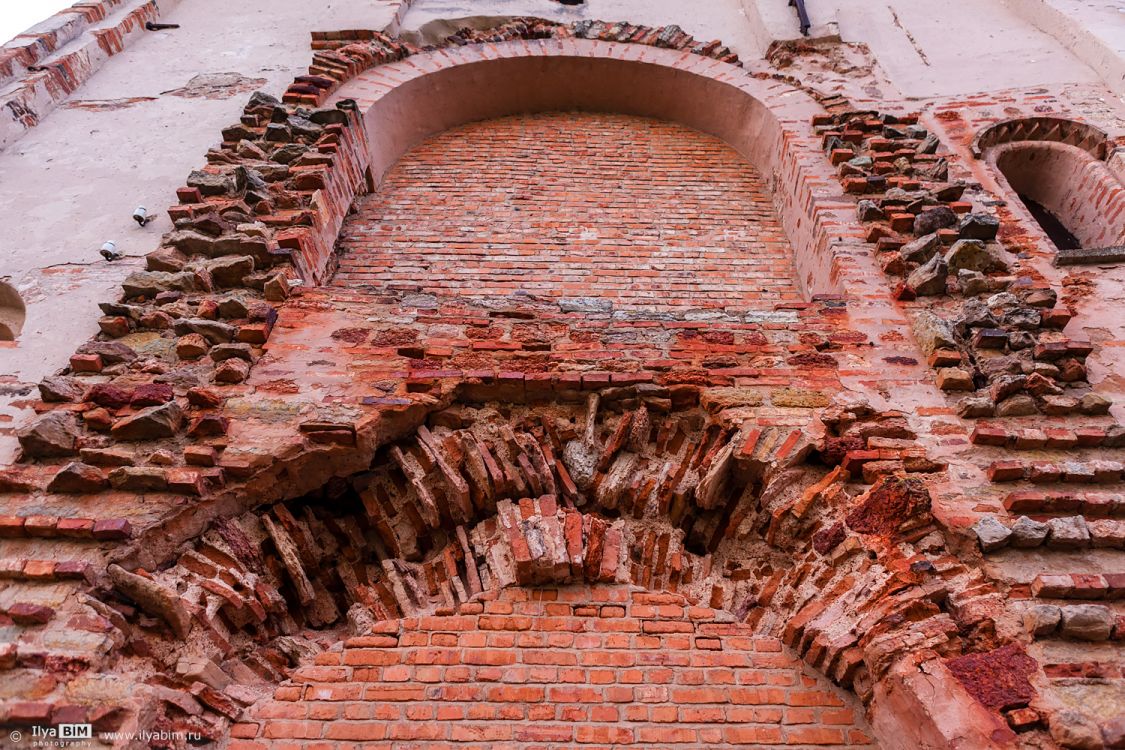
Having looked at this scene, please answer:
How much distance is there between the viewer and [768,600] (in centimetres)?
255

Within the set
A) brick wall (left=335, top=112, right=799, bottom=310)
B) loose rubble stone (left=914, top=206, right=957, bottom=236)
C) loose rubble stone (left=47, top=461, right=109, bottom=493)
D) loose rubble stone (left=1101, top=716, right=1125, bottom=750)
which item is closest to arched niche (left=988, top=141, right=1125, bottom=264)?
loose rubble stone (left=914, top=206, right=957, bottom=236)

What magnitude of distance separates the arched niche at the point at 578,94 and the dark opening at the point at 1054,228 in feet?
5.74

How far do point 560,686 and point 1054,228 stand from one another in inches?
187

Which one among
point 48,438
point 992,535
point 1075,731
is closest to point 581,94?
point 48,438

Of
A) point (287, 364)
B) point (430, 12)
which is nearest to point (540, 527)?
point (287, 364)

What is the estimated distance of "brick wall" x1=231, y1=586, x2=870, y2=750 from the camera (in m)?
2.12

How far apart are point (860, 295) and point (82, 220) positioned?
4.55m

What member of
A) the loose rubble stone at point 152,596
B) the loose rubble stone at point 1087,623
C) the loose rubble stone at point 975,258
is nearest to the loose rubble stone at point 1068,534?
the loose rubble stone at point 1087,623

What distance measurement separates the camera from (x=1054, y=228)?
4.75m

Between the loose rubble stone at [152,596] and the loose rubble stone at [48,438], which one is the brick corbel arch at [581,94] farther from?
the loose rubble stone at [152,596]

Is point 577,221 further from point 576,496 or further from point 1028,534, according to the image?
point 1028,534

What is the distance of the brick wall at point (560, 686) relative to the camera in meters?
2.12

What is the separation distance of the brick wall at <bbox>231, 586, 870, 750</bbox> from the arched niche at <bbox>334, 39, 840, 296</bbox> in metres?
3.55

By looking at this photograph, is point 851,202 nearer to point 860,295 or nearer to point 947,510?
point 860,295
